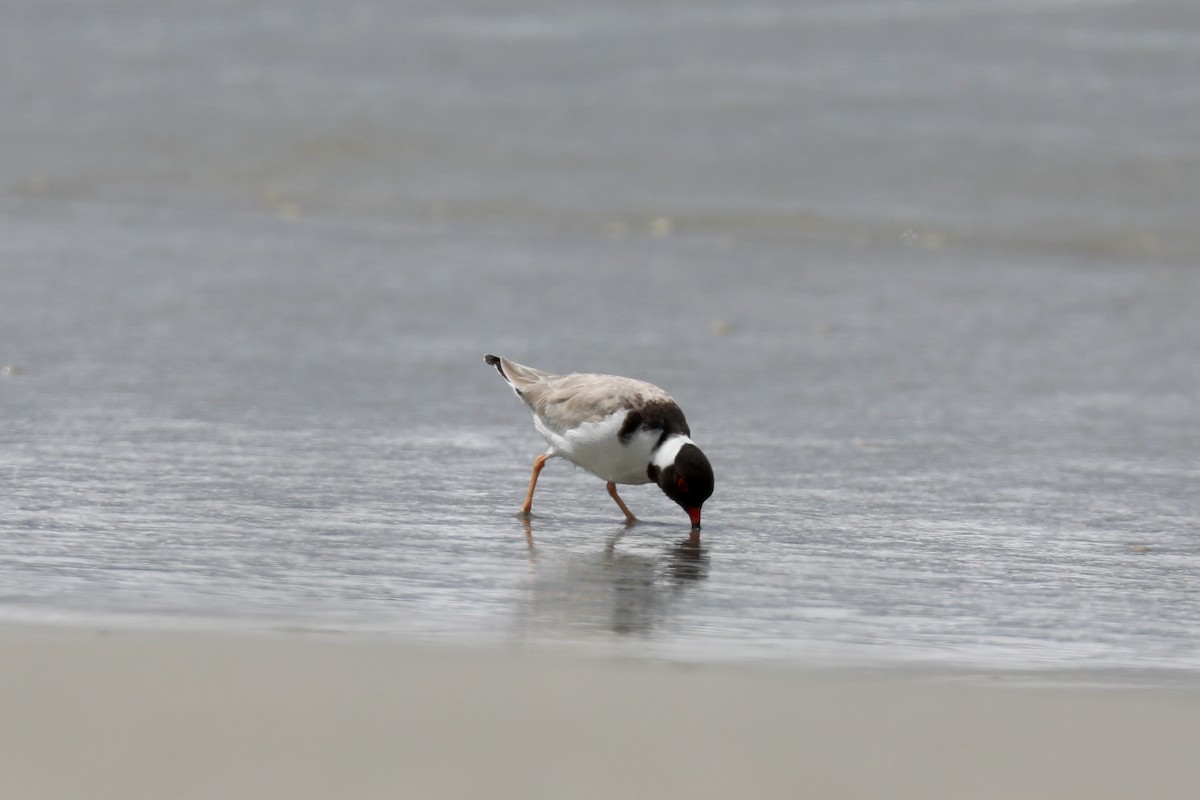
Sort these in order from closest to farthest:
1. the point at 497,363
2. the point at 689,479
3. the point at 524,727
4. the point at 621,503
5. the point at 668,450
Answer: the point at 524,727
the point at 689,479
the point at 668,450
the point at 621,503
the point at 497,363

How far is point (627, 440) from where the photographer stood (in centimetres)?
573

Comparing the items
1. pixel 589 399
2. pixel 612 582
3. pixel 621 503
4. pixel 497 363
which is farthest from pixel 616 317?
pixel 612 582

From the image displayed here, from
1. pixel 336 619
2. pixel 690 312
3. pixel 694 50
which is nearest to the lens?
pixel 336 619

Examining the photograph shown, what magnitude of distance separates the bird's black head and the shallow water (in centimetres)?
13

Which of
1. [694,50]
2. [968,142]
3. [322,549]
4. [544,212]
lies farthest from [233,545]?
[694,50]

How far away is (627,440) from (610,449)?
0.26ft


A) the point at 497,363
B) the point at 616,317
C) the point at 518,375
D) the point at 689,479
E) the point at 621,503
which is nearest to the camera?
the point at 689,479

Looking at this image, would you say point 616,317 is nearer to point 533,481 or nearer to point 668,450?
point 533,481

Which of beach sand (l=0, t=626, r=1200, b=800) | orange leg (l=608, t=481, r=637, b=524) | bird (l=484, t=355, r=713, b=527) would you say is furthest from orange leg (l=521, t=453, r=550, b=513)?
beach sand (l=0, t=626, r=1200, b=800)

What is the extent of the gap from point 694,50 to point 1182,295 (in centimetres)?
734

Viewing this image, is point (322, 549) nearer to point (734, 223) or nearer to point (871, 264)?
point (871, 264)

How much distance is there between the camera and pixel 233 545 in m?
5.08

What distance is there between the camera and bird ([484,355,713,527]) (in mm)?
5605

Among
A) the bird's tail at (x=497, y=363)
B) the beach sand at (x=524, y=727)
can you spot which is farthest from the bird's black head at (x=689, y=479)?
the beach sand at (x=524, y=727)
